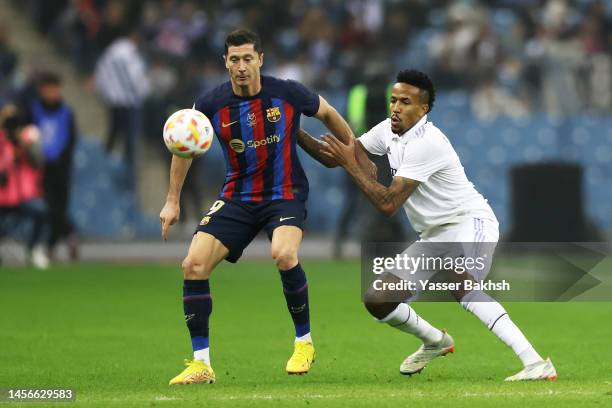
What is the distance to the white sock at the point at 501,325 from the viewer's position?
8781mm

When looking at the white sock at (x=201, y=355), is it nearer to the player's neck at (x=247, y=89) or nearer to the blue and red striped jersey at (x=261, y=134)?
the blue and red striped jersey at (x=261, y=134)

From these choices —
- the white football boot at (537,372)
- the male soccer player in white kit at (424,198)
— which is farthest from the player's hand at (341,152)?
the white football boot at (537,372)

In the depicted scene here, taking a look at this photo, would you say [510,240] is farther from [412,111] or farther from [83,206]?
[412,111]

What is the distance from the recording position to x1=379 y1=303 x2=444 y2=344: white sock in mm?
9039

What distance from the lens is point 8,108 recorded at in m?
18.5

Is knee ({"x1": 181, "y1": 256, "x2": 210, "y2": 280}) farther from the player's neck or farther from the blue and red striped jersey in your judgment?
the player's neck

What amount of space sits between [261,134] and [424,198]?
3.79 feet

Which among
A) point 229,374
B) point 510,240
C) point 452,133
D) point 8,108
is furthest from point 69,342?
point 452,133

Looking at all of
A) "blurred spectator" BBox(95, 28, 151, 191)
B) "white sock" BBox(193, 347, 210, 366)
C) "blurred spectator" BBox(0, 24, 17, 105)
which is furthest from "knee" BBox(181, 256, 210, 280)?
"blurred spectator" BBox(0, 24, 17, 105)

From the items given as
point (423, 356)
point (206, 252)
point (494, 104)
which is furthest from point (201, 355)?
point (494, 104)

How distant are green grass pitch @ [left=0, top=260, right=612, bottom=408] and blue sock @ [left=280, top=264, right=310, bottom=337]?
1.10 ft

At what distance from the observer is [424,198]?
906 cm

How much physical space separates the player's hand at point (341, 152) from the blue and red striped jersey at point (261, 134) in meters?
0.58

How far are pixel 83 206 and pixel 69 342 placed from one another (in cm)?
997
